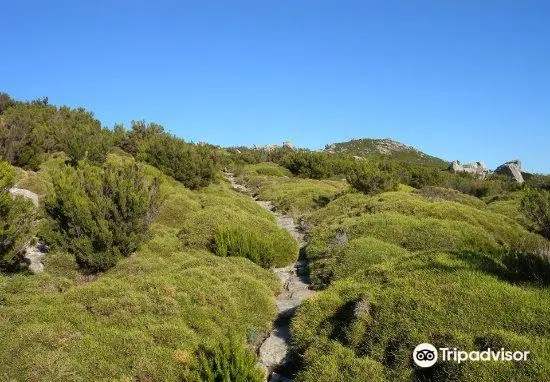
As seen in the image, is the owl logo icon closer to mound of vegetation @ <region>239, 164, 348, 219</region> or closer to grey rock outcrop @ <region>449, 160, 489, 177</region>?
mound of vegetation @ <region>239, 164, 348, 219</region>

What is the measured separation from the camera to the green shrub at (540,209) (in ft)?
48.3

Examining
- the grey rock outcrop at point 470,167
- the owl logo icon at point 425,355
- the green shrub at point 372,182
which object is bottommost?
the owl logo icon at point 425,355

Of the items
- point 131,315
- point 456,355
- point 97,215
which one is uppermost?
point 97,215

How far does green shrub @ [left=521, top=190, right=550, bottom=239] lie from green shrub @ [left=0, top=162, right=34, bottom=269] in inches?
639

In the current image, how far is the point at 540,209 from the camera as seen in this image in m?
15.0

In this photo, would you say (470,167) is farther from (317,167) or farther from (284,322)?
(284,322)

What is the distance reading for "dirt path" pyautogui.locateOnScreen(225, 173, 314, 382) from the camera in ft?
22.9

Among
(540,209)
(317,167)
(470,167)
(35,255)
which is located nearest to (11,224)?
(35,255)

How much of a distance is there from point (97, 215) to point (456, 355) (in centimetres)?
876

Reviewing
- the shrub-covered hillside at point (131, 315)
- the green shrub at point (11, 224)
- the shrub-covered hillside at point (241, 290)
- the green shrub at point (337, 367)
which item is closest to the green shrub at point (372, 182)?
the shrub-covered hillside at point (241, 290)

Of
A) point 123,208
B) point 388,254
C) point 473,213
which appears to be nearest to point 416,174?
point 473,213

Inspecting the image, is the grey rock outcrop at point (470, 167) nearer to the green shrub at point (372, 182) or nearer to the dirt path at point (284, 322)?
the green shrub at point (372, 182)

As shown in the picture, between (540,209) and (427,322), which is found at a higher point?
(540,209)

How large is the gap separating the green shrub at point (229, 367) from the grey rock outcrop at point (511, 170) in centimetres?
5221
